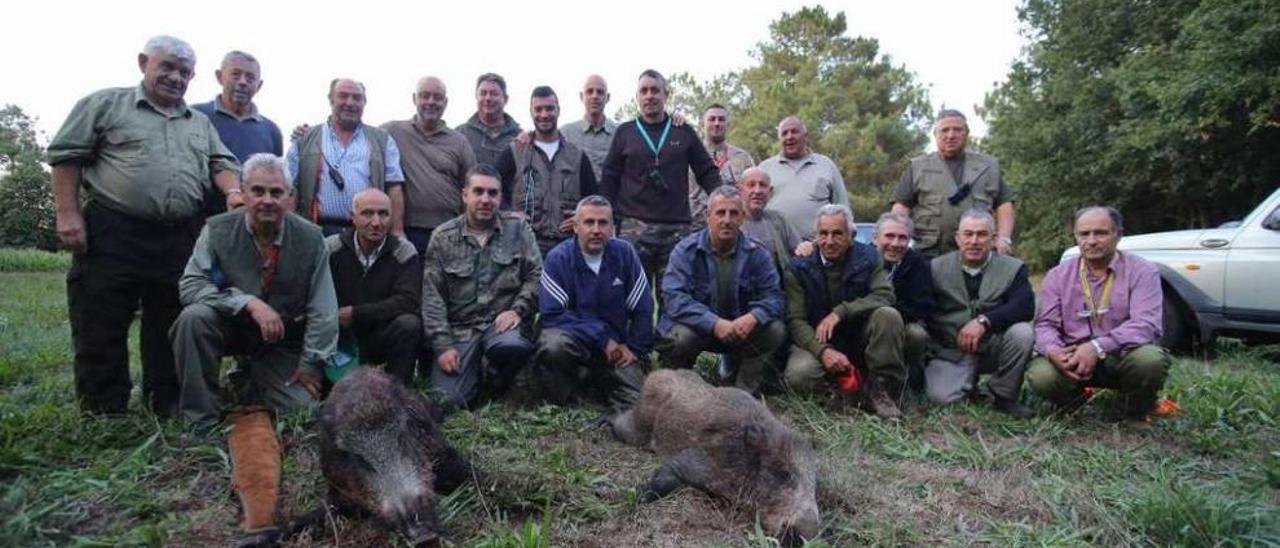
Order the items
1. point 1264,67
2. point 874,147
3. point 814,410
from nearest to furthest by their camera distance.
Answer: point 814,410 < point 1264,67 < point 874,147

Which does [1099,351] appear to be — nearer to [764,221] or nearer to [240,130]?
[764,221]

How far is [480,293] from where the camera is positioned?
5.85 metres

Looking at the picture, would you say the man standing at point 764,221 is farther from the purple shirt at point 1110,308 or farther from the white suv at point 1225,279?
the white suv at point 1225,279

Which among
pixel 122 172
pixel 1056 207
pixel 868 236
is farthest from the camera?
pixel 1056 207

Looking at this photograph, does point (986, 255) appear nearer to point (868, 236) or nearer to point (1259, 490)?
point (1259, 490)

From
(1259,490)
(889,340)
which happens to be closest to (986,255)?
(889,340)

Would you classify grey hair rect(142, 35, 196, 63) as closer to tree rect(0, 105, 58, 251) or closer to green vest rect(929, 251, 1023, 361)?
green vest rect(929, 251, 1023, 361)

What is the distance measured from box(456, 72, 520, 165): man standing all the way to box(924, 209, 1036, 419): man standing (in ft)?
11.6

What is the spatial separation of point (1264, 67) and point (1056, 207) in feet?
25.4

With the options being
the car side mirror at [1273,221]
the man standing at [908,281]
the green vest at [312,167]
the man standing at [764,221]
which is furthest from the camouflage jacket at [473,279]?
the car side mirror at [1273,221]

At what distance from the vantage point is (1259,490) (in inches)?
152

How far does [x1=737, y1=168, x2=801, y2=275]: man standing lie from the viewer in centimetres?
629

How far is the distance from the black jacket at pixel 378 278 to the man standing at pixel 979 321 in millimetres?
3646

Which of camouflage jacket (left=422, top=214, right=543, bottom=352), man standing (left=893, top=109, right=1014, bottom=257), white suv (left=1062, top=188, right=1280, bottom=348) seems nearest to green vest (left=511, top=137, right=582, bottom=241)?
camouflage jacket (left=422, top=214, right=543, bottom=352)
